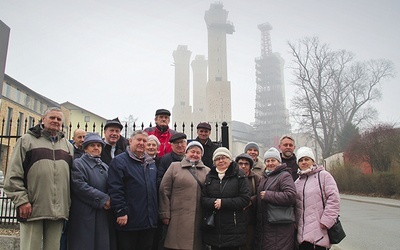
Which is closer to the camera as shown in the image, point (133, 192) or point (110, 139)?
point (133, 192)

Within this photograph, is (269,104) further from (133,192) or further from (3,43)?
(133,192)

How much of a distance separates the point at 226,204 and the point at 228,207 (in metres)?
0.04

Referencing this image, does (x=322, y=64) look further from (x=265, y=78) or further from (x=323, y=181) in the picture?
(x=265, y=78)

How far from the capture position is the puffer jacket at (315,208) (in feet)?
11.9

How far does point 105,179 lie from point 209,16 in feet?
282

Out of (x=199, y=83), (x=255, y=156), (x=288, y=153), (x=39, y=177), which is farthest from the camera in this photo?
(x=199, y=83)

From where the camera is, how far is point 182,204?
3.98 m

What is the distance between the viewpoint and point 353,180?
71.3 ft

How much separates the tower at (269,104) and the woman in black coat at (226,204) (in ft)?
245

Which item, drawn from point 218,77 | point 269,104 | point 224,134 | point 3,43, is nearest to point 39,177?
point 3,43

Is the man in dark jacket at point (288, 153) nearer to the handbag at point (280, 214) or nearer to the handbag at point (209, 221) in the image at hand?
the handbag at point (280, 214)

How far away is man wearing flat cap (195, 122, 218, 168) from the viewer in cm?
534

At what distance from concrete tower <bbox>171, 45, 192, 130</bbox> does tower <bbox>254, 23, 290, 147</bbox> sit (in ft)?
68.8

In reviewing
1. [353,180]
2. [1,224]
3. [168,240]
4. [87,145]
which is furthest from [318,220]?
[353,180]
